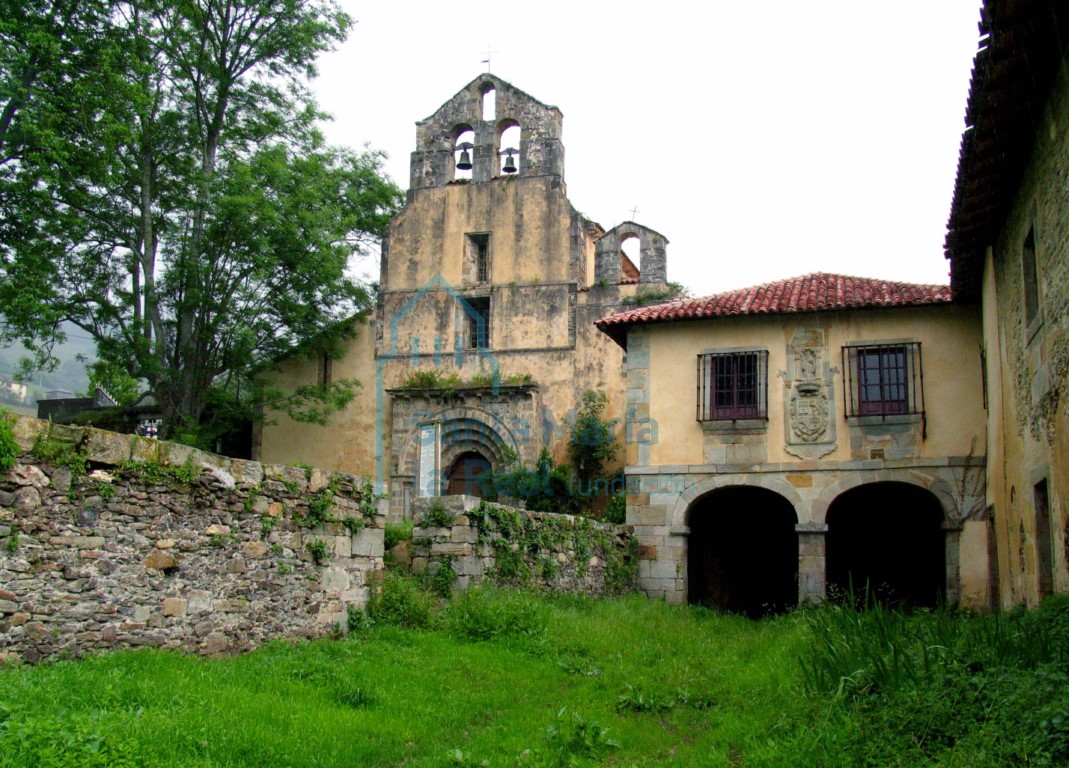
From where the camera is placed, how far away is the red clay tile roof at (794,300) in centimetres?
1798

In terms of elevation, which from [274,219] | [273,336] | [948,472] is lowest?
[948,472]

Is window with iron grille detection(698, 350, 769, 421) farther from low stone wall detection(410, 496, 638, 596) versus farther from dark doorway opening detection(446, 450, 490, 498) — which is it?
dark doorway opening detection(446, 450, 490, 498)

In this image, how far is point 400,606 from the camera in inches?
441

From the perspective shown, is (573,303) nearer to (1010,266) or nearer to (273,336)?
(273,336)

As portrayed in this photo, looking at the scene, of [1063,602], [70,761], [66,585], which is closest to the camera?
[70,761]

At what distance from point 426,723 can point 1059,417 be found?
242 inches

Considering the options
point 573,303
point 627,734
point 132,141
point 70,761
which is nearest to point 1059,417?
point 627,734

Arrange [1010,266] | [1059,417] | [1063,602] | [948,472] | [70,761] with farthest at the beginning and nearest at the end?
[948,472] → [1010,266] → [1059,417] → [1063,602] → [70,761]

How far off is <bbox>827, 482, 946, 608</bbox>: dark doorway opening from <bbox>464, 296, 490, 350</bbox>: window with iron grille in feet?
29.0

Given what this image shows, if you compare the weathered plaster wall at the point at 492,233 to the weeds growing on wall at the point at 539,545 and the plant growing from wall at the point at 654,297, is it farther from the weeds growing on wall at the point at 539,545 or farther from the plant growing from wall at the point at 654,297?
the weeds growing on wall at the point at 539,545

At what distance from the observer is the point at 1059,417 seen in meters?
9.31

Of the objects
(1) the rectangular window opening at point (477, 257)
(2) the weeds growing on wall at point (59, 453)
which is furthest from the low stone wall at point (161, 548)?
(1) the rectangular window opening at point (477, 257)

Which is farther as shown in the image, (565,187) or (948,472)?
(565,187)

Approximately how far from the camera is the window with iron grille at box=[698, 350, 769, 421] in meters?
18.4
